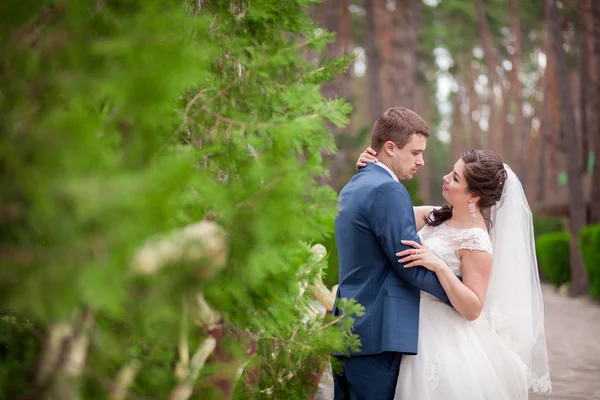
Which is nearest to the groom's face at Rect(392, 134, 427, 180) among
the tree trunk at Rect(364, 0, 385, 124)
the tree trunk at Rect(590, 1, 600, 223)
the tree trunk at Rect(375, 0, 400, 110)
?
the tree trunk at Rect(590, 1, 600, 223)

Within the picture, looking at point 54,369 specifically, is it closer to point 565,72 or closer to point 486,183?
point 486,183

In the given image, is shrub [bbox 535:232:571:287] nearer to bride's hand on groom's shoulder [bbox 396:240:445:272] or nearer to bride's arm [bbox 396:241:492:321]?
bride's arm [bbox 396:241:492:321]

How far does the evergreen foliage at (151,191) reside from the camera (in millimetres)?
1504

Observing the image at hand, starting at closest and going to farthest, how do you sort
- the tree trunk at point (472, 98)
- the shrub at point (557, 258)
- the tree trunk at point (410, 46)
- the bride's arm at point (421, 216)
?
the bride's arm at point (421, 216) → the shrub at point (557, 258) → the tree trunk at point (410, 46) → the tree trunk at point (472, 98)

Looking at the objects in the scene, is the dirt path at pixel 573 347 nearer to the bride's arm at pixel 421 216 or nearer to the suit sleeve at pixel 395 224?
the bride's arm at pixel 421 216

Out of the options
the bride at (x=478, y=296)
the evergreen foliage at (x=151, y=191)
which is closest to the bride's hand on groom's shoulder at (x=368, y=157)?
the bride at (x=478, y=296)

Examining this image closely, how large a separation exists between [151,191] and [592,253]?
15.0m

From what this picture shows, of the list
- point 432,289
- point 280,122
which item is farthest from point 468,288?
point 280,122

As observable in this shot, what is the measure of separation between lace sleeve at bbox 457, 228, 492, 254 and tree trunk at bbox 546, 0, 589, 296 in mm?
14238

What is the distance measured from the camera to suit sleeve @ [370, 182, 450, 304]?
3941 mm

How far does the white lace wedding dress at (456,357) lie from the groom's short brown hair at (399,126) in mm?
773

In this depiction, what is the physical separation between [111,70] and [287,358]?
1.66 meters

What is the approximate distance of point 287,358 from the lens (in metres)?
2.88

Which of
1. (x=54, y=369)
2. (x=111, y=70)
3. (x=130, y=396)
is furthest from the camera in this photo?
(x=130, y=396)
